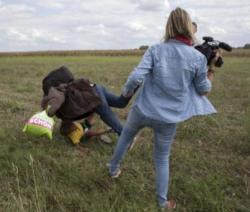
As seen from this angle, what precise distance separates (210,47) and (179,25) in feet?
1.64

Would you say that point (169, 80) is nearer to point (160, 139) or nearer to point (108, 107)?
point (160, 139)

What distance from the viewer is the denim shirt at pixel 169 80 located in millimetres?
2602

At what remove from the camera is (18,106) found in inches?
249

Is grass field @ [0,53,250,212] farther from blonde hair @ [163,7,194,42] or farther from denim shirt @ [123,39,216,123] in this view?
blonde hair @ [163,7,194,42]

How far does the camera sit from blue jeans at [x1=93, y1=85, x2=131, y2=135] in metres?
4.18

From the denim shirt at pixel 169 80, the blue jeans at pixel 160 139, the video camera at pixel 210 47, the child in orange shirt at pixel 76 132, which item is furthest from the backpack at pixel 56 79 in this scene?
the video camera at pixel 210 47

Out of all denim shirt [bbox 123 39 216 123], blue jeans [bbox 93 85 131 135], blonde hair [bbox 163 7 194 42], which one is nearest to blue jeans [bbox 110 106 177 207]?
denim shirt [bbox 123 39 216 123]

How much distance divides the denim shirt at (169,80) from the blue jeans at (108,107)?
1.46 meters

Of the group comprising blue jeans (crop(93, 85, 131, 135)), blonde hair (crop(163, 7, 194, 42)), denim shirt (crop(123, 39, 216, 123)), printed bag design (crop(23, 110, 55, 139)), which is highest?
blonde hair (crop(163, 7, 194, 42))

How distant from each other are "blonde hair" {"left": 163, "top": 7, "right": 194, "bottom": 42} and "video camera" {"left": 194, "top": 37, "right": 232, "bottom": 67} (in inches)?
11.4

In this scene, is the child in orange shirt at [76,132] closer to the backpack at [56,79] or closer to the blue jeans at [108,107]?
the blue jeans at [108,107]

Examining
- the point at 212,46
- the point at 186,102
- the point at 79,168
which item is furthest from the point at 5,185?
the point at 212,46

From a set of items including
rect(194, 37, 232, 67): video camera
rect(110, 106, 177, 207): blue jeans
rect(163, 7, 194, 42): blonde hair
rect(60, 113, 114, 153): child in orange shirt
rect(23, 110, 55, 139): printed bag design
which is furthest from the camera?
rect(60, 113, 114, 153): child in orange shirt

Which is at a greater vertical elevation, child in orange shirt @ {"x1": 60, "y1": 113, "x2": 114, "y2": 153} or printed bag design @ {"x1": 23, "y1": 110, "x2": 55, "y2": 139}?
printed bag design @ {"x1": 23, "y1": 110, "x2": 55, "y2": 139}
